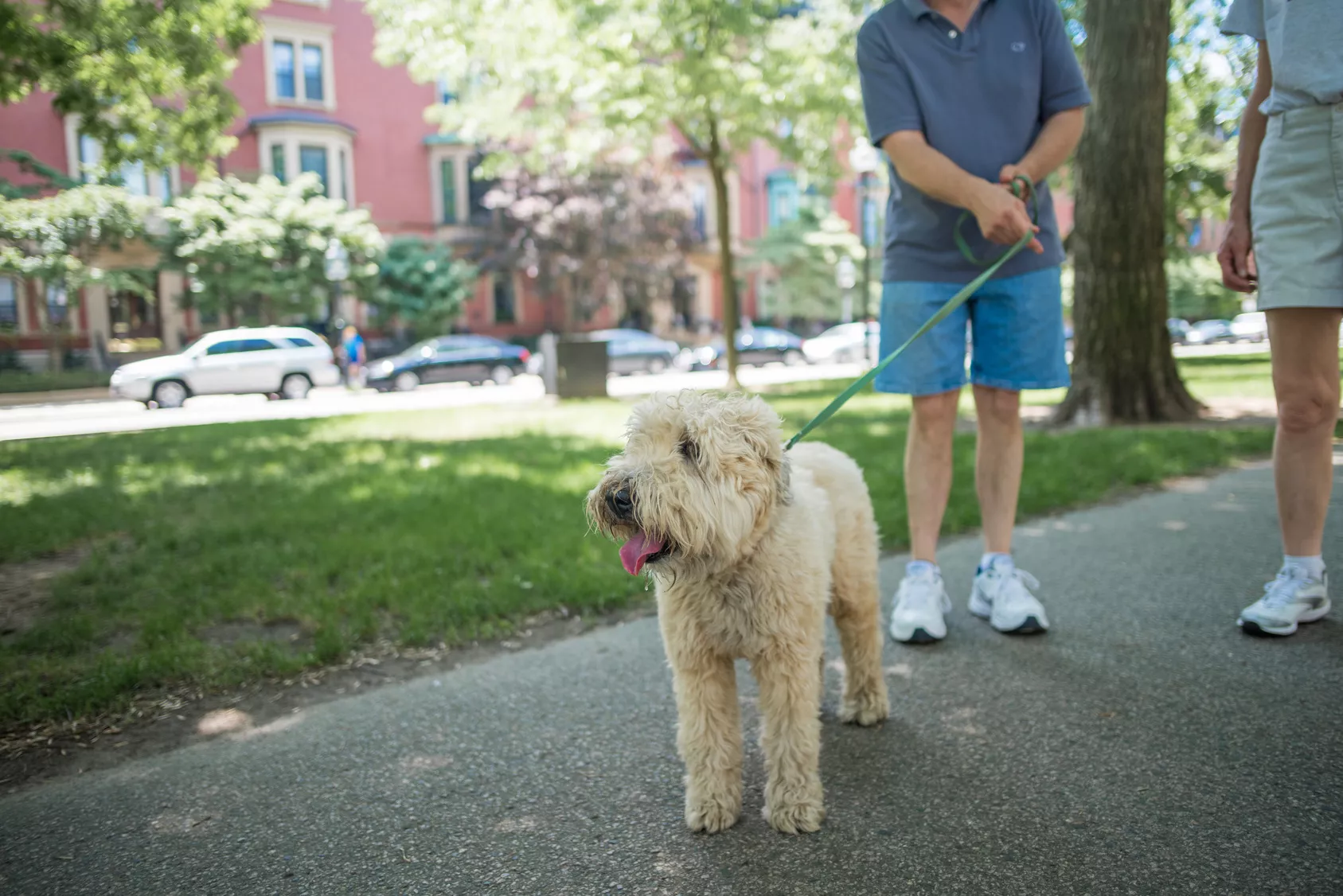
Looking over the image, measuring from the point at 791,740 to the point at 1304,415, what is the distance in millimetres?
2333

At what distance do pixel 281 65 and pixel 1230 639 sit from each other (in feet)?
121

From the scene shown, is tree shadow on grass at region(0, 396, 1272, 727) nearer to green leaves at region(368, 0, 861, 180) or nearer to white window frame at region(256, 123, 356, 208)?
green leaves at region(368, 0, 861, 180)

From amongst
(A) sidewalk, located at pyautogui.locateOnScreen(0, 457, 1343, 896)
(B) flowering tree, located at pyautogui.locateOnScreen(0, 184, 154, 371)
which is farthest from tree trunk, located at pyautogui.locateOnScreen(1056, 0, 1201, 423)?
(B) flowering tree, located at pyautogui.locateOnScreen(0, 184, 154, 371)

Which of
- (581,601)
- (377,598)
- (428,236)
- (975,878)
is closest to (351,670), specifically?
(377,598)

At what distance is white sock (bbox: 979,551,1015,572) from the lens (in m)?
3.55

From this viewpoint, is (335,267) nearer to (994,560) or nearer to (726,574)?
(994,560)

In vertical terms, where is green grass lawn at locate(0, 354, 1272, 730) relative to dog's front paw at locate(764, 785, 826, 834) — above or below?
above

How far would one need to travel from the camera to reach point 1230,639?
10.6 feet

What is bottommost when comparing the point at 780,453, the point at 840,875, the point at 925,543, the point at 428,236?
the point at 840,875

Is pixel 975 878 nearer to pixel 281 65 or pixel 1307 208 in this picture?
pixel 1307 208

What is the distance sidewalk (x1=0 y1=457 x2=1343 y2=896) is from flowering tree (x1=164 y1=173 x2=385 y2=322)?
26989mm

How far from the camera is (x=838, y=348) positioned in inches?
1362

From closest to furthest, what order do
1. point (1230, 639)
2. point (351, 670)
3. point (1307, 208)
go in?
point (1307, 208), point (1230, 639), point (351, 670)

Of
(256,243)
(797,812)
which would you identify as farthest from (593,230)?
(797,812)
